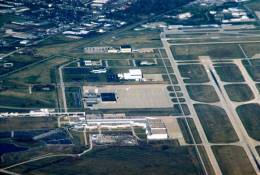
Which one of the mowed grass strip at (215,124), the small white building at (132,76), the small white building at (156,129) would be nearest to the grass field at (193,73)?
the small white building at (132,76)

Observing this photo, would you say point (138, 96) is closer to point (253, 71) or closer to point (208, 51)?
point (253, 71)

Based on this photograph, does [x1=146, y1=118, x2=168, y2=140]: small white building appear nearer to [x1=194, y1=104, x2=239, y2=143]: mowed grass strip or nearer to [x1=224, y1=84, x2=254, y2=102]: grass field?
[x1=194, y1=104, x2=239, y2=143]: mowed grass strip

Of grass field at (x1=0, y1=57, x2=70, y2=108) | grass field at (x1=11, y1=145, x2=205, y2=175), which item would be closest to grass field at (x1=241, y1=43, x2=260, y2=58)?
grass field at (x1=0, y1=57, x2=70, y2=108)

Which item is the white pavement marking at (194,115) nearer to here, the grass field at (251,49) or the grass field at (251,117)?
the grass field at (251,117)

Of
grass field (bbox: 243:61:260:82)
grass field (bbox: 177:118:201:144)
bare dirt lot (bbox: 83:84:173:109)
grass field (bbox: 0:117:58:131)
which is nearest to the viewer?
grass field (bbox: 177:118:201:144)

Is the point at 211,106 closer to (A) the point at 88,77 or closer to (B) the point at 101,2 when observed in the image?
(A) the point at 88,77

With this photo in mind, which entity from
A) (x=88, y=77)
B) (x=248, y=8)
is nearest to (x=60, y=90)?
(x=88, y=77)
